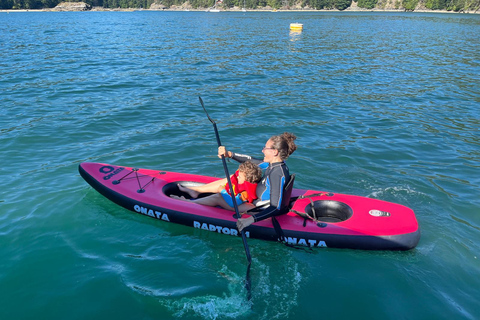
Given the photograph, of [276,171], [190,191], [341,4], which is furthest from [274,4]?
[276,171]

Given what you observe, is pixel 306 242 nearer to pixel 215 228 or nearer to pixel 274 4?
pixel 215 228

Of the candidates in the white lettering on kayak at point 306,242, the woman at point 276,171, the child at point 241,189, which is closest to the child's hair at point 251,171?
the child at point 241,189

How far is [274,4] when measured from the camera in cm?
12162

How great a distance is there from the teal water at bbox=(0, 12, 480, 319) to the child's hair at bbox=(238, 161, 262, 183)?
3.41 ft

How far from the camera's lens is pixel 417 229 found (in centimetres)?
560

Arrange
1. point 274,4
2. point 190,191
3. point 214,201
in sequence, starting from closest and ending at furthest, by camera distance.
Result: point 214,201, point 190,191, point 274,4

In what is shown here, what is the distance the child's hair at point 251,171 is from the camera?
5.80 m

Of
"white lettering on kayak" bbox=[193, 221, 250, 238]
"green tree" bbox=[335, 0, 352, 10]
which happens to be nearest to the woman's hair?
"white lettering on kayak" bbox=[193, 221, 250, 238]

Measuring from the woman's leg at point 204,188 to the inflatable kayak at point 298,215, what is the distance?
0.71 feet

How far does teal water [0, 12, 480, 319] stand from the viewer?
4.88 m

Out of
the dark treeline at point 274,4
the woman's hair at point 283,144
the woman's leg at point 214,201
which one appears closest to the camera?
the woman's hair at point 283,144

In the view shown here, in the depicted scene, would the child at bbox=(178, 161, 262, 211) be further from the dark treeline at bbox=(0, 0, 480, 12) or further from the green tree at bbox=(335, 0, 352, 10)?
the green tree at bbox=(335, 0, 352, 10)

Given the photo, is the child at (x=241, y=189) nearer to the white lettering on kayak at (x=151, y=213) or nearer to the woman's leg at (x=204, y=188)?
the woman's leg at (x=204, y=188)

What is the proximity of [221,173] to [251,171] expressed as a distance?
105 inches
